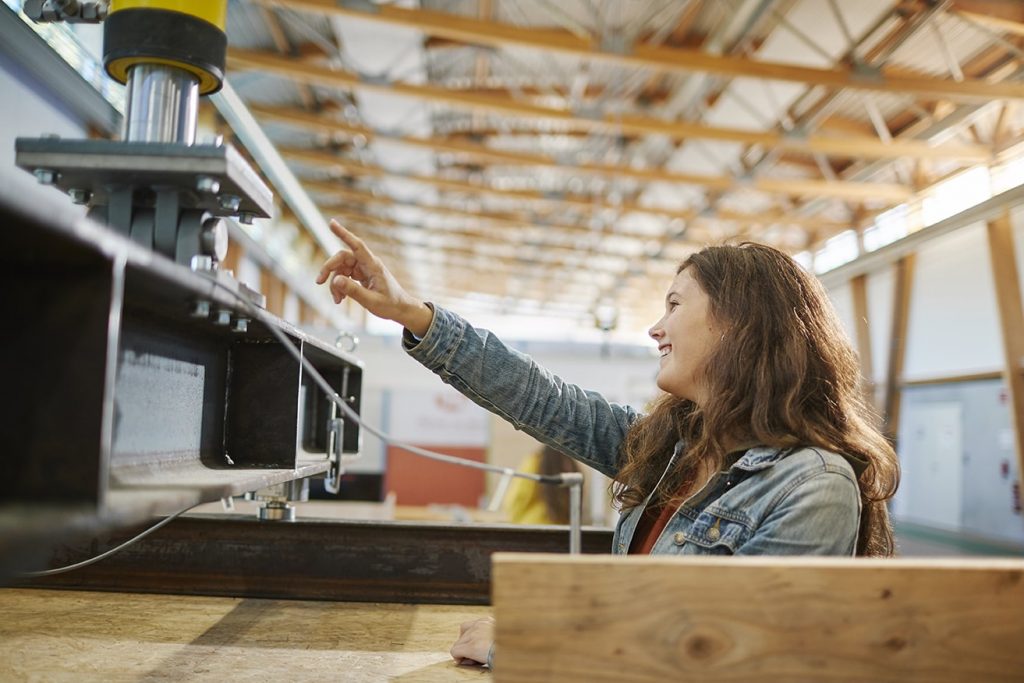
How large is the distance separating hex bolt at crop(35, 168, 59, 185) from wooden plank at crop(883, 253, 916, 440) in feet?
24.0

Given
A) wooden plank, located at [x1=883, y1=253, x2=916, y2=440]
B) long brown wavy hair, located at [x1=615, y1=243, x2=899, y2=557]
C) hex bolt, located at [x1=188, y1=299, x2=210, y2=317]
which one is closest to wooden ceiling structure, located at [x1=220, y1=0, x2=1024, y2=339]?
wooden plank, located at [x1=883, y1=253, x2=916, y2=440]

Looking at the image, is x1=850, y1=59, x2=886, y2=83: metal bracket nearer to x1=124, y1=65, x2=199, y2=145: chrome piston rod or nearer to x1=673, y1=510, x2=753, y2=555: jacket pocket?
x1=673, y1=510, x2=753, y2=555: jacket pocket

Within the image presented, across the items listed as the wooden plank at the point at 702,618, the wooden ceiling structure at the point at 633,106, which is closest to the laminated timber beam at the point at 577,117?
the wooden ceiling structure at the point at 633,106

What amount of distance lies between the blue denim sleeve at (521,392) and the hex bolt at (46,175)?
0.67 metres

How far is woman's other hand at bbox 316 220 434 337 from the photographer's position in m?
1.26

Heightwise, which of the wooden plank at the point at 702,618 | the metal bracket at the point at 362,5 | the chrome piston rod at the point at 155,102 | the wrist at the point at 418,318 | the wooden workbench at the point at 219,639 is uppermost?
the metal bracket at the point at 362,5

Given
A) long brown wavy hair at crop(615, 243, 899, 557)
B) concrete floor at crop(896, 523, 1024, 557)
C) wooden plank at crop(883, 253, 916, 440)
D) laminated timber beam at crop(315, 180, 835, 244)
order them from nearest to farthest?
long brown wavy hair at crop(615, 243, 899, 557), concrete floor at crop(896, 523, 1024, 557), wooden plank at crop(883, 253, 916, 440), laminated timber beam at crop(315, 180, 835, 244)

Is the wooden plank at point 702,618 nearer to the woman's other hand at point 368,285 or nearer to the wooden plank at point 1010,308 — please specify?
the woman's other hand at point 368,285

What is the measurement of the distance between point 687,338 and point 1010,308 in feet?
15.9

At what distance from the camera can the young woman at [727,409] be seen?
112 cm

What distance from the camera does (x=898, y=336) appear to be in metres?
7.02

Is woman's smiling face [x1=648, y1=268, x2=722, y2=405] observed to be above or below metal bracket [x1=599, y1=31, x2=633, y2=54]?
A: below

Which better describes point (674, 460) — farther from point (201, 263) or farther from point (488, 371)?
point (201, 263)

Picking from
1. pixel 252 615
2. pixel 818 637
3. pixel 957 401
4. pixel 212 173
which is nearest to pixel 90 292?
pixel 212 173
